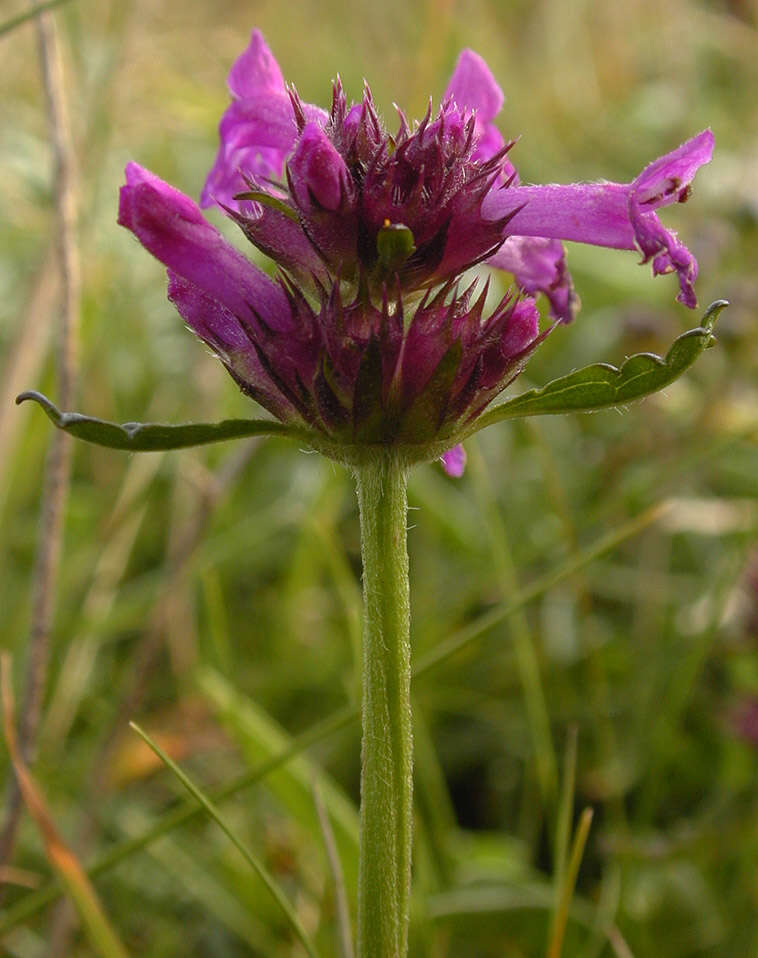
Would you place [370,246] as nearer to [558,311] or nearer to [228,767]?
[558,311]

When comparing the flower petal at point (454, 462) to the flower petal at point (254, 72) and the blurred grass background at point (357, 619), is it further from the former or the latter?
the flower petal at point (254, 72)

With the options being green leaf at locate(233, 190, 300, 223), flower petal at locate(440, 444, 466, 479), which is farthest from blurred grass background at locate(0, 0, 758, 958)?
green leaf at locate(233, 190, 300, 223)

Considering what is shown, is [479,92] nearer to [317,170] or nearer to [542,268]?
[542,268]

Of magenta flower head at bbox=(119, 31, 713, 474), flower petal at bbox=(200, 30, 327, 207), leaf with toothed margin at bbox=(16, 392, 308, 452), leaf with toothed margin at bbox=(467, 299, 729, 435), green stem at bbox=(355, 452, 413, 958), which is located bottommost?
green stem at bbox=(355, 452, 413, 958)

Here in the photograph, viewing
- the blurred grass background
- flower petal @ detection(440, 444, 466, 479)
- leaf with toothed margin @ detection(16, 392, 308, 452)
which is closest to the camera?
leaf with toothed margin @ detection(16, 392, 308, 452)

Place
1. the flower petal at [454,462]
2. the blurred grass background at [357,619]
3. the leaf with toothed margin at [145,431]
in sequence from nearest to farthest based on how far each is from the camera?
the leaf with toothed margin at [145,431], the flower petal at [454,462], the blurred grass background at [357,619]

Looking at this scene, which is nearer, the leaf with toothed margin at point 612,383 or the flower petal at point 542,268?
the leaf with toothed margin at point 612,383

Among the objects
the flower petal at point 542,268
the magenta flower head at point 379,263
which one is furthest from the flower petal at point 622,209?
the flower petal at point 542,268

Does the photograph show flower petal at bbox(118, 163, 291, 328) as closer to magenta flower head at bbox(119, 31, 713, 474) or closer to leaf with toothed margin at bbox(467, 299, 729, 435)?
magenta flower head at bbox(119, 31, 713, 474)
